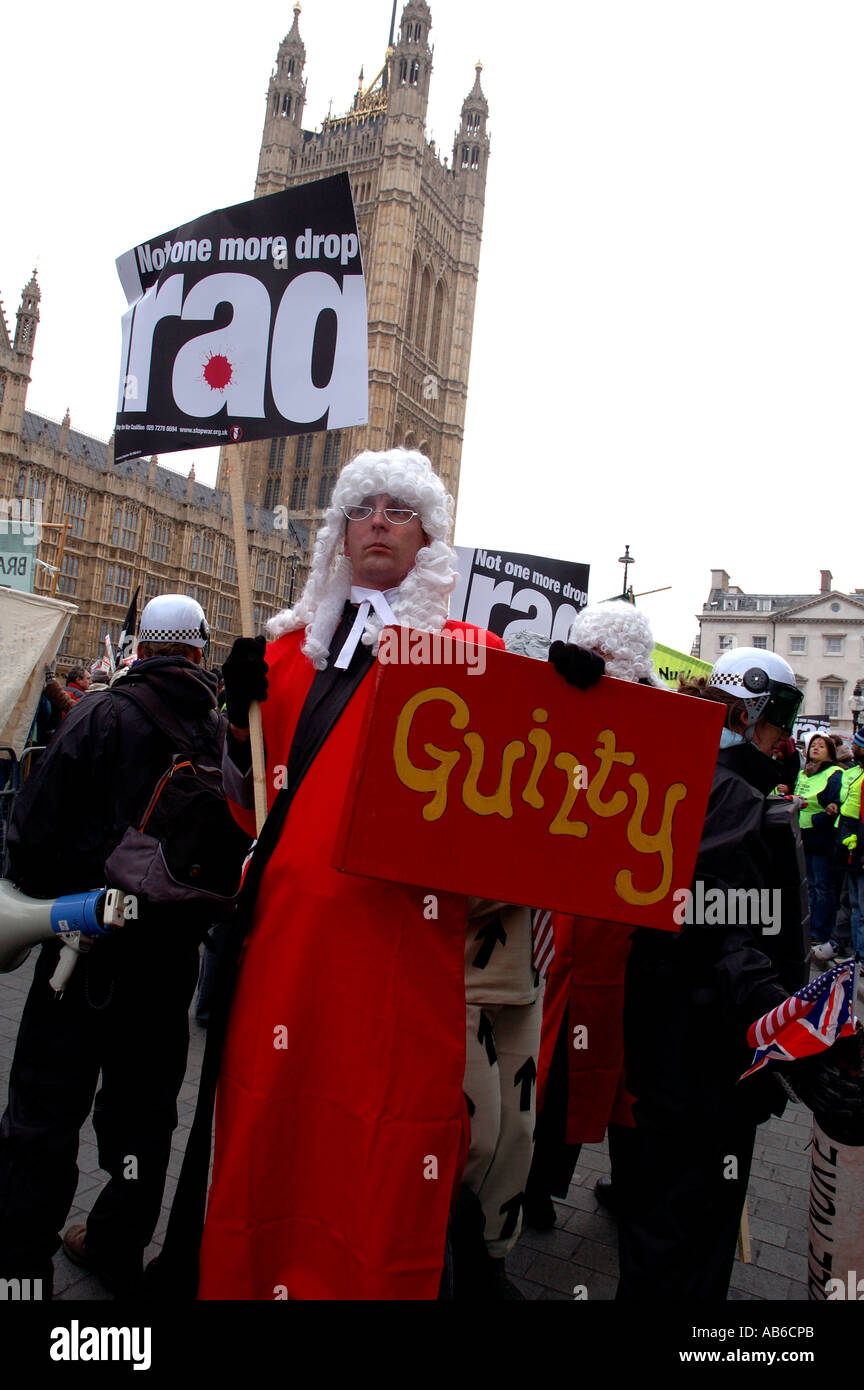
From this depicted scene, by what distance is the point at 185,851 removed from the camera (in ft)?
7.39

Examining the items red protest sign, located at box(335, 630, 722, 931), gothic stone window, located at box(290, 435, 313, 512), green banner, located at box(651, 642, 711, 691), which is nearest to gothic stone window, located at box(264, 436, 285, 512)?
gothic stone window, located at box(290, 435, 313, 512)

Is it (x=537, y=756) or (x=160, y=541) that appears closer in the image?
(x=537, y=756)

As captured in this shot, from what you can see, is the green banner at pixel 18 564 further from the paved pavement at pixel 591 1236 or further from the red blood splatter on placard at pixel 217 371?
the red blood splatter on placard at pixel 217 371

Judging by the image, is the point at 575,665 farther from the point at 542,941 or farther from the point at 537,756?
the point at 542,941

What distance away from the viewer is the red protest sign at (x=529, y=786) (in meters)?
1.98

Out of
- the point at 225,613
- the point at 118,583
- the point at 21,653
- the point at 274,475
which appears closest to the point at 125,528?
the point at 118,583

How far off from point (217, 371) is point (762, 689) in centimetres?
191

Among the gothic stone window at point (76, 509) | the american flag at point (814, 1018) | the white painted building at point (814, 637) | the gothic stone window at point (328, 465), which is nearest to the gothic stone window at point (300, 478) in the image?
the gothic stone window at point (328, 465)

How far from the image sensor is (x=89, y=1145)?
11.7 ft

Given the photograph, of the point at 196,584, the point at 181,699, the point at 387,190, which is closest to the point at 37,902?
the point at 181,699

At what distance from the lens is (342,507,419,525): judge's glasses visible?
232 centimetres

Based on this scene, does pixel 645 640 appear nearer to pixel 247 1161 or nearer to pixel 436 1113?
pixel 436 1113

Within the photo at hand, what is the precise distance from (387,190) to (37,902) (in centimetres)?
7442

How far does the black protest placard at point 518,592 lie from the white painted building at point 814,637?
171 feet
